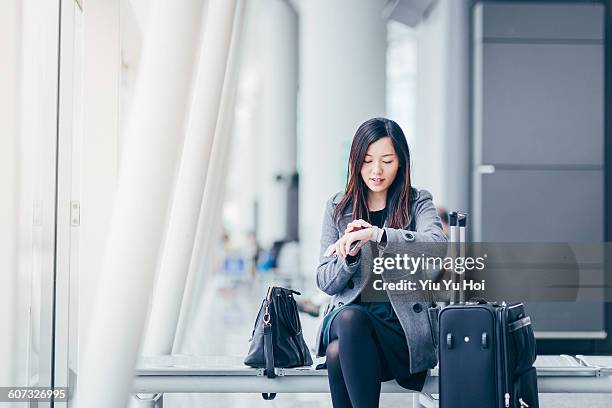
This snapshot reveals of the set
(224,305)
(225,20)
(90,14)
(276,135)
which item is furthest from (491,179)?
(276,135)

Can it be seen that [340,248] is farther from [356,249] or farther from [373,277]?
[373,277]

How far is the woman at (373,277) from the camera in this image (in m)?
2.85

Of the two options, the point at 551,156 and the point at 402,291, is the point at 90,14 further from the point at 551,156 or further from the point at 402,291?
the point at 551,156

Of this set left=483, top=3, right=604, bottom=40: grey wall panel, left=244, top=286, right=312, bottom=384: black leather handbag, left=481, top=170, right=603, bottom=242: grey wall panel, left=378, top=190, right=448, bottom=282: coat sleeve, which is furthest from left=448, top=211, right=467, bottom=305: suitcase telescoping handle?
left=483, top=3, right=604, bottom=40: grey wall panel

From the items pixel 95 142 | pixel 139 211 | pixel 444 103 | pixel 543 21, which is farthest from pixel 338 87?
pixel 139 211

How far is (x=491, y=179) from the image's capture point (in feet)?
19.7

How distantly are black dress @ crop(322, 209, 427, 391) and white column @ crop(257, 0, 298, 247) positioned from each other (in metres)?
17.3

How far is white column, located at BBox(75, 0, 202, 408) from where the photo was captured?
2193 mm

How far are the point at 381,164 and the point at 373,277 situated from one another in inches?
16.6

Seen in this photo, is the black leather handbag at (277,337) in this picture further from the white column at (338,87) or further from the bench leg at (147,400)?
the white column at (338,87)

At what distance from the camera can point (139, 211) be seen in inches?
86.7

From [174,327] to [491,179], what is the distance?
2.67 m

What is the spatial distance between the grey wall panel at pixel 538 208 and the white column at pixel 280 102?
14445 millimetres

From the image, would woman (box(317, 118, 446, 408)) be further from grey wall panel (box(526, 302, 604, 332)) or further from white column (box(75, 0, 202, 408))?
grey wall panel (box(526, 302, 604, 332))
